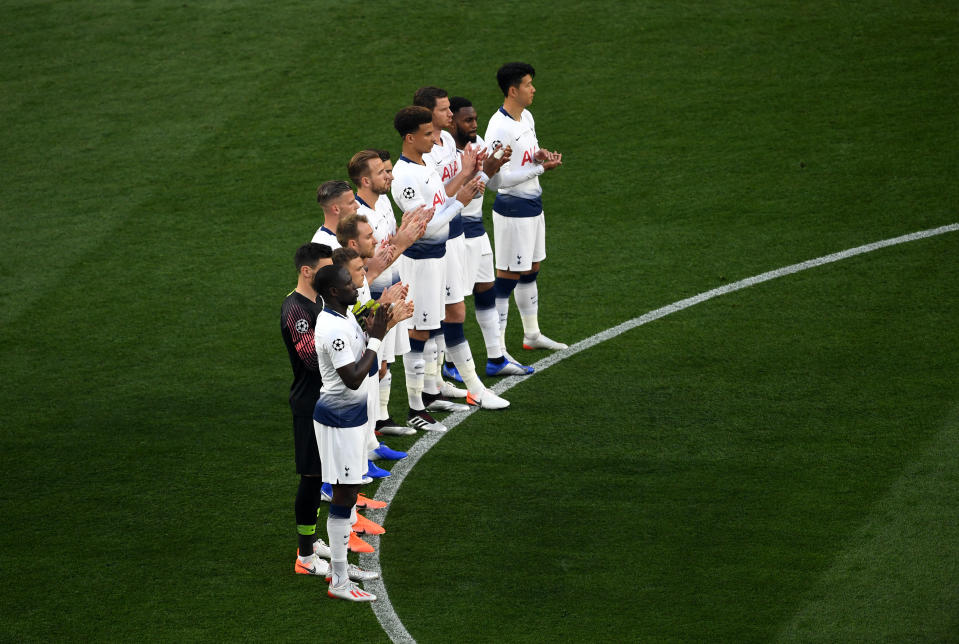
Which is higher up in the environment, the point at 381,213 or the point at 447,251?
the point at 381,213

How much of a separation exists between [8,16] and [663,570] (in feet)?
50.4

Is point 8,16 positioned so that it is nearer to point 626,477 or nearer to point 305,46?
point 305,46

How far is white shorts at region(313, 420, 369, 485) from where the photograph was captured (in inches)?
254

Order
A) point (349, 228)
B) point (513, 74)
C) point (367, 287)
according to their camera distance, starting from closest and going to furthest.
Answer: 1. point (349, 228)
2. point (367, 287)
3. point (513, 74)

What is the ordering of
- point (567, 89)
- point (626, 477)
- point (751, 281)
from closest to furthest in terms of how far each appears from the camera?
point (626, 477)
point (751, 281)
point (567, 89)

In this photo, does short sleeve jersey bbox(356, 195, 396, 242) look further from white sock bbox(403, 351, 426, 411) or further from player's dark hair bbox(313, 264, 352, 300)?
player's dark hair bbox(313, 264, 352, 300)

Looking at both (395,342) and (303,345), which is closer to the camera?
(303,345)

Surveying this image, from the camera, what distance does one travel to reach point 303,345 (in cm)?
660

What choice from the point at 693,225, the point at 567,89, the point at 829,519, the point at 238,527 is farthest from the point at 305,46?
the point at 829,519

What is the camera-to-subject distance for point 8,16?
1822cm

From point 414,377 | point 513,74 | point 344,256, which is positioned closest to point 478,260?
point 414,377

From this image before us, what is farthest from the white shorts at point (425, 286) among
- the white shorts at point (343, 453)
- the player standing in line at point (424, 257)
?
the white shorts at point (343, 453)

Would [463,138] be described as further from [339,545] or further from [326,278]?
[339,545]

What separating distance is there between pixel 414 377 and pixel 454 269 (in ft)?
2.83
